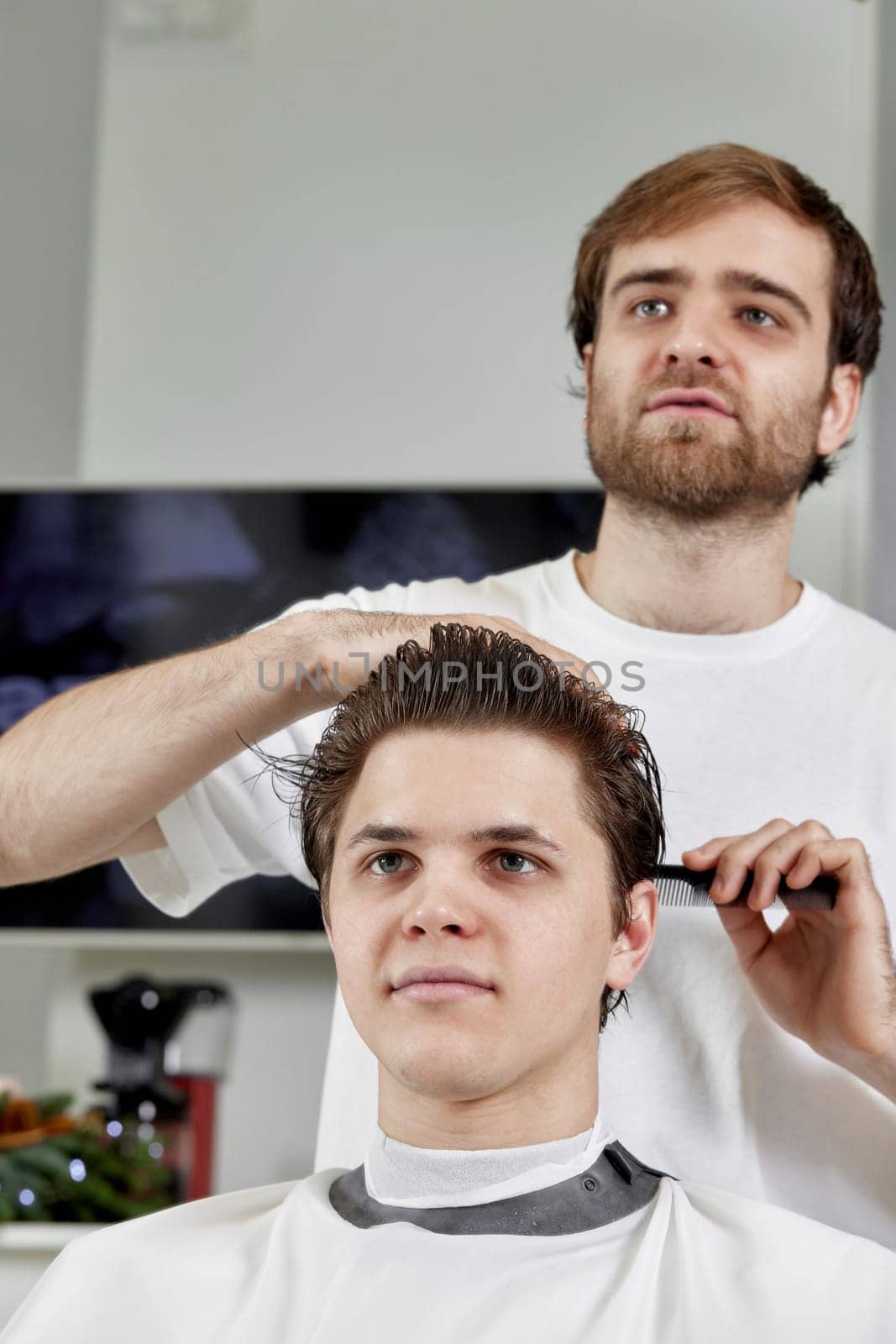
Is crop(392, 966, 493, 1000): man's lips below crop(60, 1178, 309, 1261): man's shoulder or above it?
above

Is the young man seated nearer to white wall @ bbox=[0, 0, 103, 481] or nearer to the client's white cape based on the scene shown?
the client's white cape

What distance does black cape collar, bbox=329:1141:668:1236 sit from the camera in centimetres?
133

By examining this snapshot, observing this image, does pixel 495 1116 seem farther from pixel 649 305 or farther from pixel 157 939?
pixel 157 939

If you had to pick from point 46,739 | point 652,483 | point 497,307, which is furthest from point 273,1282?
point 497,307

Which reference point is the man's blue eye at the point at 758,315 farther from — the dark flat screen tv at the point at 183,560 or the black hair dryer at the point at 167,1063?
the black hair dryer at the point at 167,1063

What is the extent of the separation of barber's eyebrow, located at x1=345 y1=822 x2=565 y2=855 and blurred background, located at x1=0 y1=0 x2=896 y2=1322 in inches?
61.2

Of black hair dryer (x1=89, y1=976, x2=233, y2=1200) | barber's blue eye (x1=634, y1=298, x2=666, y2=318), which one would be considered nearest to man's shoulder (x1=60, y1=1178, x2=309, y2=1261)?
barber's blue eye (x1=634, y1=298, x2=666, y2=318)

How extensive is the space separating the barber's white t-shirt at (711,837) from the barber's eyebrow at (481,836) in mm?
349

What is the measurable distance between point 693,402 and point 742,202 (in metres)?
0.30

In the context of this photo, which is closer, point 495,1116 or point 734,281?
point 495,1116

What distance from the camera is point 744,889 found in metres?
1.50

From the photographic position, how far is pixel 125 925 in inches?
114

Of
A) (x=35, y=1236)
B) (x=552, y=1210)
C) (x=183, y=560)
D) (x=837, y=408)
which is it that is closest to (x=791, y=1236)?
(x=552, y=1210)

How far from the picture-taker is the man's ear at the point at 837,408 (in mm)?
1902
